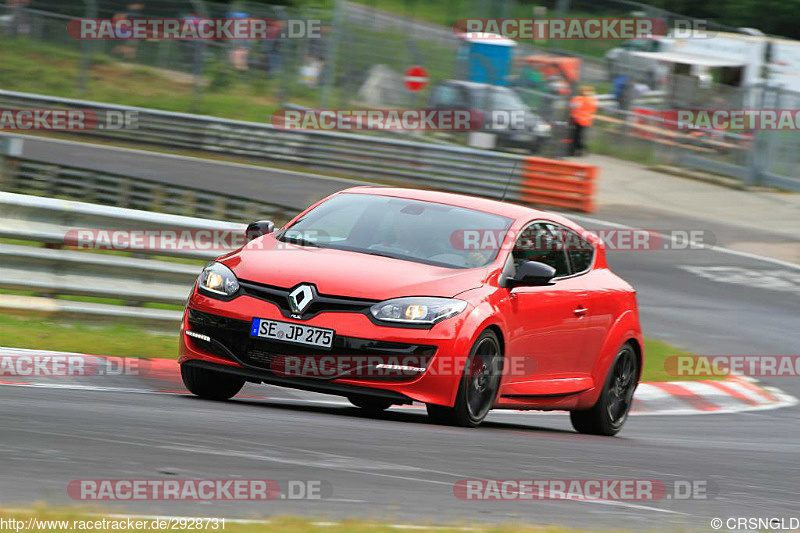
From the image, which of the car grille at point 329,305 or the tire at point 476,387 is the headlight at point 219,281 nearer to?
the car grille at point 329,305

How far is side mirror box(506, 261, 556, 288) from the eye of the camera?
822 centimetres

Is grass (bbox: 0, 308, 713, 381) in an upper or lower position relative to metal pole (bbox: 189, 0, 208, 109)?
upper

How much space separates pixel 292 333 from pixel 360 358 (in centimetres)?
41

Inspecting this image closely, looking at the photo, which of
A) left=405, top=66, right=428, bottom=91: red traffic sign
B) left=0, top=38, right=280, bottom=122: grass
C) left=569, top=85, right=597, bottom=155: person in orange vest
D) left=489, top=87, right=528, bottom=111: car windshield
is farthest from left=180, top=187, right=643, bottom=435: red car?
left=569, top=85, right=597, bottom=155: person in orange vest

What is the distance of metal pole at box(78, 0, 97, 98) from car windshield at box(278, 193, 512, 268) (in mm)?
22080

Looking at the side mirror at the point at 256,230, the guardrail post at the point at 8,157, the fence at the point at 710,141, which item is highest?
the side mirror at the point at 256,230

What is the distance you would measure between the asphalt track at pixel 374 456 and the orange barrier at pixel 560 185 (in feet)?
46.3

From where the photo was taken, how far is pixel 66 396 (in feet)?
24.6

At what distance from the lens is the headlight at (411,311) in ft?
24.6

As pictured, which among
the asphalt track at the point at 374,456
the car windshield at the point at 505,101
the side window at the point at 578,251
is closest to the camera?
the asphalt track at the point at 374,456

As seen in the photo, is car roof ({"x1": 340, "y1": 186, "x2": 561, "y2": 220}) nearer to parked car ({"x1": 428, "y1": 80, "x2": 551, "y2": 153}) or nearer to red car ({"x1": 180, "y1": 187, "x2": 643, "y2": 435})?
red car ({"x1": 180, "y1": 187, "x2": 643, "y2": 435})

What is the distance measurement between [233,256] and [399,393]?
142 cm

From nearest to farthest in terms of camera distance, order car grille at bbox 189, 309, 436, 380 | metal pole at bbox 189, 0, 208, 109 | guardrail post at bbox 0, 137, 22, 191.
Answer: car grille at bbox 189, 309, 436, 380 → guardrail post at bbox 0, 137, 22, 191 → metal pole at bbox 189, 0, 208, 109

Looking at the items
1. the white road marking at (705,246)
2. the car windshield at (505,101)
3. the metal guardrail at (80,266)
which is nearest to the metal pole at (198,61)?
the car windshield at (505,101)
